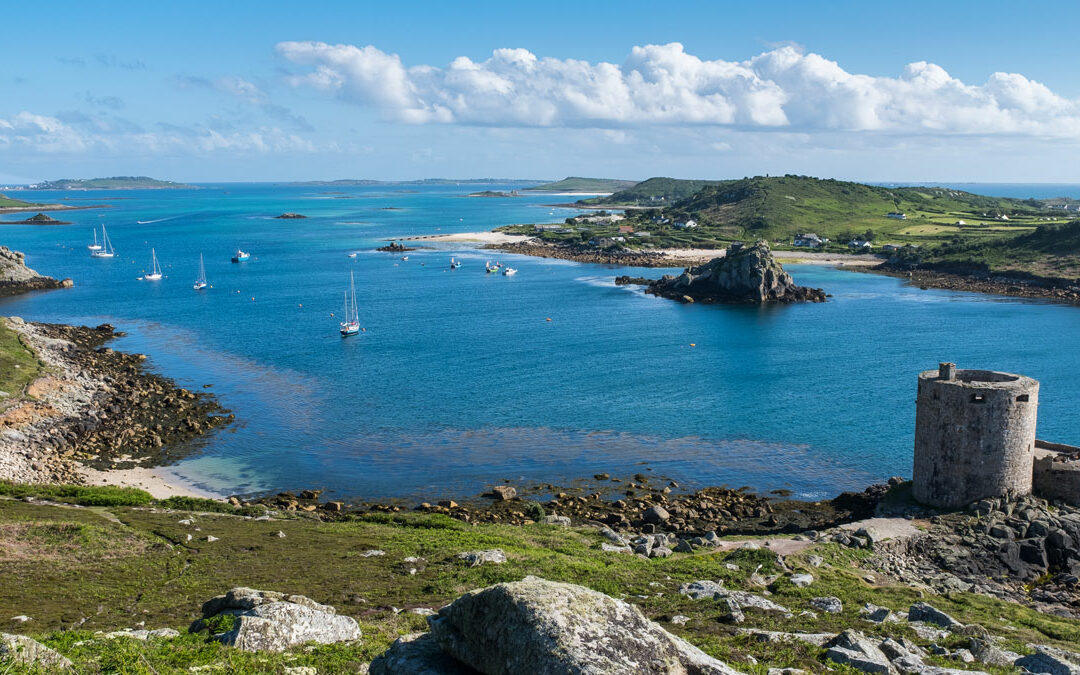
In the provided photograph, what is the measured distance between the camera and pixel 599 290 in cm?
12338

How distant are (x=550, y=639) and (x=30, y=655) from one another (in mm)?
9040

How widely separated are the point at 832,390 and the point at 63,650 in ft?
191

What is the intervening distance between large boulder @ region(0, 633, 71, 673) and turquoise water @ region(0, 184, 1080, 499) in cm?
2858

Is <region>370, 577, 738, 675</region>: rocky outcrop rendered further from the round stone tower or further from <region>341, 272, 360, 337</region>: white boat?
<region>341, 272, 360, 337</region>: white boat

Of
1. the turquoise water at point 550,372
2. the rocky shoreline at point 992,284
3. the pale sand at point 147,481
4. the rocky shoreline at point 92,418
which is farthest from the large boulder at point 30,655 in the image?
the rocky shoreline at point 992,284

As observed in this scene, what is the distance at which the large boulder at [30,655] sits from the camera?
13672mm

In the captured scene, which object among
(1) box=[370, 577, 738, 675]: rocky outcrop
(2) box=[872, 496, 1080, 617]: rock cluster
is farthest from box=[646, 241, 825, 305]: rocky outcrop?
(1) box=[370, 577, 738, 675]: rocky outcrop

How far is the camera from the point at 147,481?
43.9 metres

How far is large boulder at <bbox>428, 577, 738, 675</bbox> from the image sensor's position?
11.3m

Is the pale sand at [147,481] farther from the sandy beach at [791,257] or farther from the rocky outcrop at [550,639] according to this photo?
the sandy beach at [791,257]

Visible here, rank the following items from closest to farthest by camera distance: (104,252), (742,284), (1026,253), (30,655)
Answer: (30,655) → (742,284) → (1026,253) → (104,252)

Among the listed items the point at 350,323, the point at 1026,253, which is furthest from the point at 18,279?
the point at 1026,253

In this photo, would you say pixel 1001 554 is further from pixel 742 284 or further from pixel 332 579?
pixel 742 284

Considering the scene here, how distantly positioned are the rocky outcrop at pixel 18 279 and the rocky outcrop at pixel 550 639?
124 m
